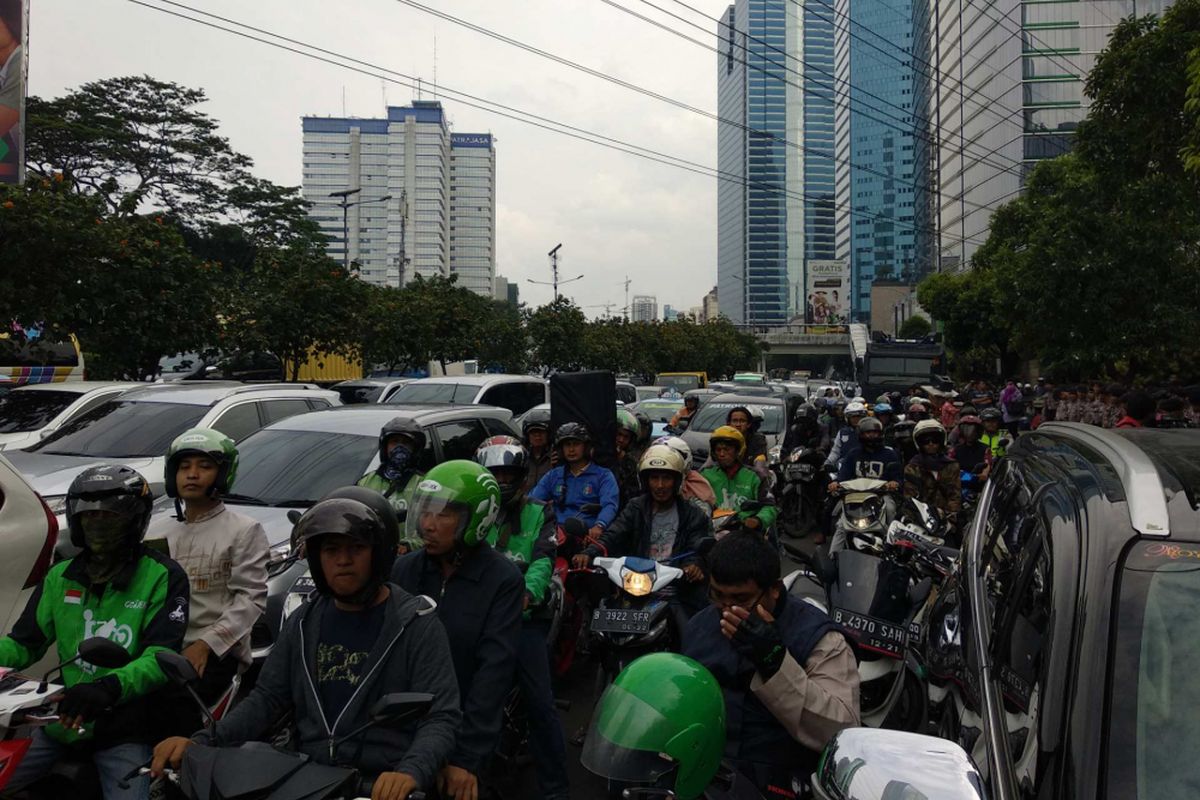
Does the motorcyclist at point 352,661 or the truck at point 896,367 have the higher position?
the truck at point 896,367

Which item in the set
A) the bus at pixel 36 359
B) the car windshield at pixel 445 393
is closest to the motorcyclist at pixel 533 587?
the car windshield at pixel 445 393

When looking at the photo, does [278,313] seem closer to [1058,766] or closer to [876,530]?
[876,530]

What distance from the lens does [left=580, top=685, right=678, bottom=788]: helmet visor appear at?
250 cm

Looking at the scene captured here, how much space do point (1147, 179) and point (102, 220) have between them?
1606 cm

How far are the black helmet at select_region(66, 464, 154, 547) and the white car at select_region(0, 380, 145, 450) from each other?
22.7 feet

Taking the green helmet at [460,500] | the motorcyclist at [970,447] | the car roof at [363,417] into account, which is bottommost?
the motorcyclist at [970,447]

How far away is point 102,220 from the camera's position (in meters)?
15.3

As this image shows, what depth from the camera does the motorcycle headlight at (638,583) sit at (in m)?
5.00

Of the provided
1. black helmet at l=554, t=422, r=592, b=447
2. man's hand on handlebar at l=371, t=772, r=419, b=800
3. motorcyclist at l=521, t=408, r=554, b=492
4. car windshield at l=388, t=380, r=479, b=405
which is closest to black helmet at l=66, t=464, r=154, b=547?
man's hand on handlebar at l=371, t=772, r=419, b=800

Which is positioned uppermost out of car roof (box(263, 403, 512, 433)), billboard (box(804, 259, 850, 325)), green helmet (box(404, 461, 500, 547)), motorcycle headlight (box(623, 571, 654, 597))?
billboard (box(804, 259, 850, 325))

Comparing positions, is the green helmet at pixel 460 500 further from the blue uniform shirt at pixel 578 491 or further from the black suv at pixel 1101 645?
the blue uniform shirt at pixel 578 491

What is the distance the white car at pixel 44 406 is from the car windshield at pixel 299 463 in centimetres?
347

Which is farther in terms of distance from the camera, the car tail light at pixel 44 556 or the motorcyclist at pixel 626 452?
the motorcyclist at pixel 626 452

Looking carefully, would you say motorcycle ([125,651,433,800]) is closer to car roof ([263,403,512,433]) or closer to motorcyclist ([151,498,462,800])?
motorcyclist ([151,498,462,800])
